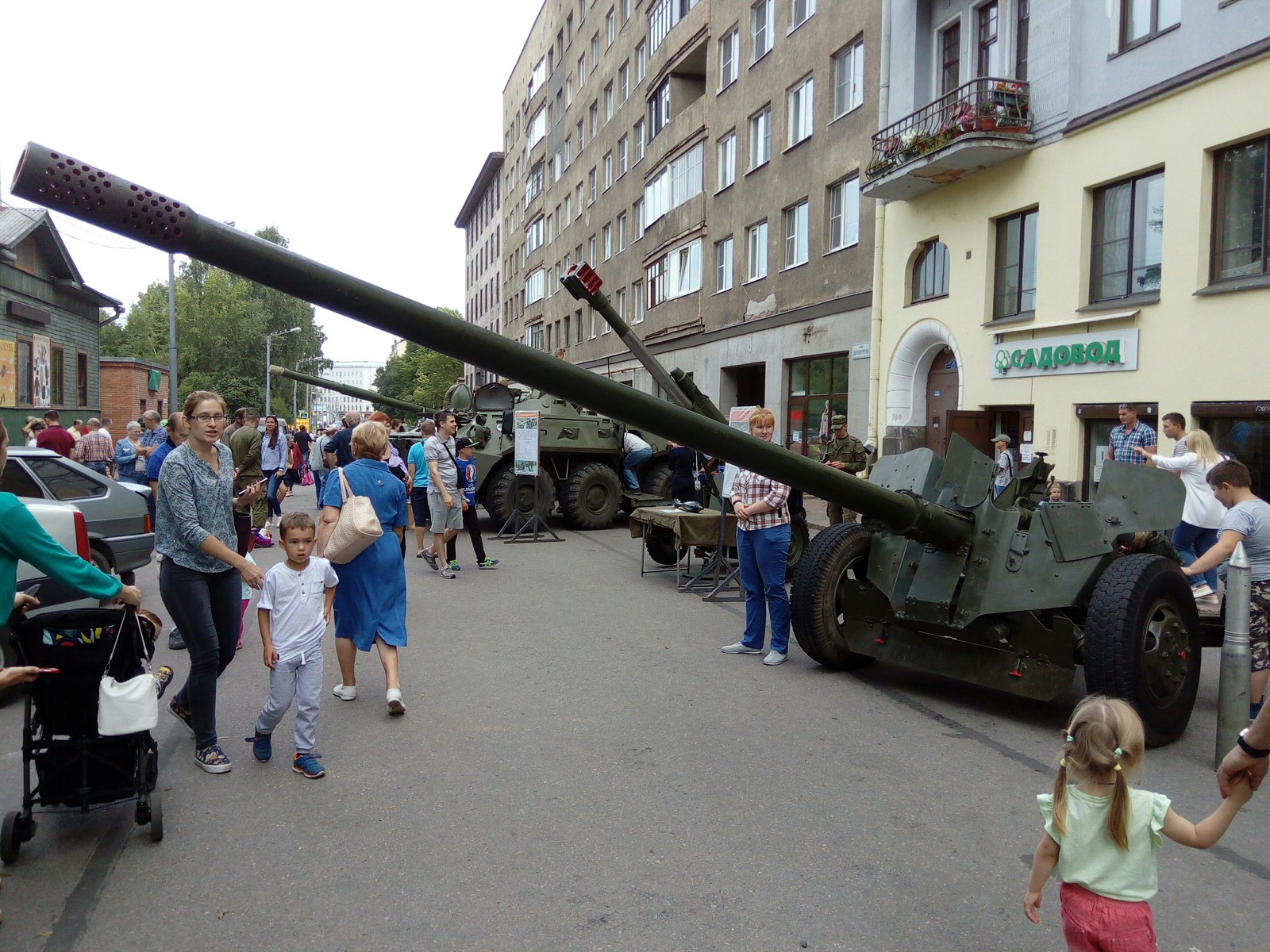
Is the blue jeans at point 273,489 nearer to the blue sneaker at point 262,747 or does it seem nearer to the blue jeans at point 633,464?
the blue jeans at point 633,464

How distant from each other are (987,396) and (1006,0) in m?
6.00

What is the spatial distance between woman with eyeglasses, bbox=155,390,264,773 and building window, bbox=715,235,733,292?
22.0 meters

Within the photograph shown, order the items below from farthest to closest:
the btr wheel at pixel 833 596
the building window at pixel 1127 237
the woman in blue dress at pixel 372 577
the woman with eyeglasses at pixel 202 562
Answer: the building window at pixel 1127 237 → the btr wheel at pixel 833 596 → the woman in blue dress at pixel 372 577 → the woman with eyeglasses at pixel 202 562

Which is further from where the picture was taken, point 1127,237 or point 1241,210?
point 1127,237

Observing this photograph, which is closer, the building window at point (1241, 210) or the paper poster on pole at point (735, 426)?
the paper poster on pole at point (735, 426)

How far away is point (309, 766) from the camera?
14.5 ft

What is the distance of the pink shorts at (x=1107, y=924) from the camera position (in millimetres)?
2381

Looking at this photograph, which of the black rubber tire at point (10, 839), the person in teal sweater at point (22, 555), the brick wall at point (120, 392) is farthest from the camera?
the brick wall at point (120, 392)

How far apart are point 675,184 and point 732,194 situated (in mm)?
4852

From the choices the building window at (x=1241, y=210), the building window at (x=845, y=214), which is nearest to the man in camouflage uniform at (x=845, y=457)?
the building window at (x=1241, y=210)

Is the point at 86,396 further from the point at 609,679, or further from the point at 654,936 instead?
the point at 654,936

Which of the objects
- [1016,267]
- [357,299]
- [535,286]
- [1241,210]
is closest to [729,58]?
[1016,267]

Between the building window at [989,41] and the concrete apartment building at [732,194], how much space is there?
9.26ft

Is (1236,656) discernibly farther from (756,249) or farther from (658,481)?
(756,249)
